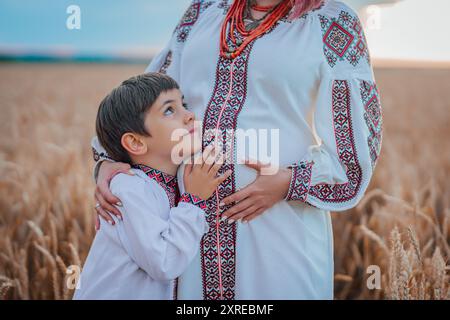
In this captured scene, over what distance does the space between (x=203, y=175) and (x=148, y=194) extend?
0.17m

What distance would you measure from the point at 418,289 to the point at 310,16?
106 centimetres

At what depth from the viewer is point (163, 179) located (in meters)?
1.67

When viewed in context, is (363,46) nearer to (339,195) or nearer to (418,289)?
(339,195)

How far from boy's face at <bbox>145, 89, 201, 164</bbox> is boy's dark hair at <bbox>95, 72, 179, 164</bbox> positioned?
0.06 feet

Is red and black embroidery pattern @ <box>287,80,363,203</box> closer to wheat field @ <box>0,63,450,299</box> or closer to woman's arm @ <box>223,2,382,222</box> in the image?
woman's arm @ <box>223,2,382,222</box>

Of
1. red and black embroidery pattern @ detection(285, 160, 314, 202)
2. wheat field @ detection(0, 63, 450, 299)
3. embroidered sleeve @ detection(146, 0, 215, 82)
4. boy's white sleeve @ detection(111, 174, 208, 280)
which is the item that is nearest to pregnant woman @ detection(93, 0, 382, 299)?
red and black embroidery pattern @ detection(285, 160, 314, 202)

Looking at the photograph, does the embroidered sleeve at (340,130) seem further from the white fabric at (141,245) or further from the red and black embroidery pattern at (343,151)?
the white fabric at (141,245)

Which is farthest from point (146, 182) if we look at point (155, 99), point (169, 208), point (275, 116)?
point (275, 116)

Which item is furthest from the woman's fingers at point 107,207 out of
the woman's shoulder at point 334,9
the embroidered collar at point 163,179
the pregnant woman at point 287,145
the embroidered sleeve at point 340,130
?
the woman's shoulder at point 334,9

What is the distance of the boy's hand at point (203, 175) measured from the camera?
1589 millimetres

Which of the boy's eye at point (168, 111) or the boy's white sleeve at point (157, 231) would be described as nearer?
the boy's white sleeve at point (157, 231)

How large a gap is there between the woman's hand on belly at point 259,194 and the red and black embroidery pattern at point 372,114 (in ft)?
0.93

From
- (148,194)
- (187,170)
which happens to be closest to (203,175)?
(187,170)

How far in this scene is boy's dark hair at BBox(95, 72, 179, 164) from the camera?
1.61 metres
